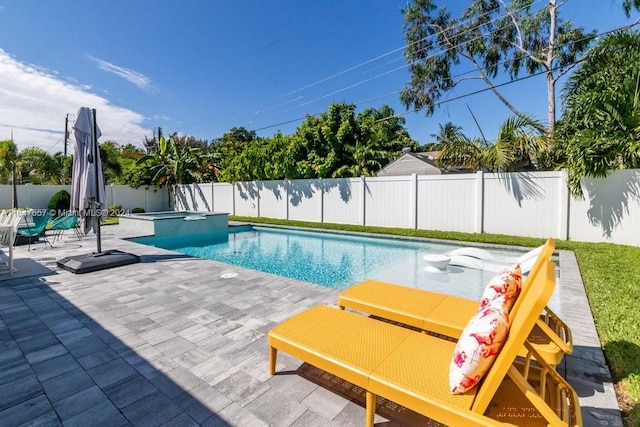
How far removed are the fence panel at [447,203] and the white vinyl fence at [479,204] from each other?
3 cm

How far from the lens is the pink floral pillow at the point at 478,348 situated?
71.8 inches

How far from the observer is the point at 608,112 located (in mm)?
8516

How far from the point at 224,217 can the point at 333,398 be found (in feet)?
45.1

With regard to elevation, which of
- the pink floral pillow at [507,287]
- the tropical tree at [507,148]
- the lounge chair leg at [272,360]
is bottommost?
the lounge chair leg at [272,360]

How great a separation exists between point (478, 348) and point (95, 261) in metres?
7.75

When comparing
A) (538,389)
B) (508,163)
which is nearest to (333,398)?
(538,389)

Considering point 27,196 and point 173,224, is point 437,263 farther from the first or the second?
point 27,196

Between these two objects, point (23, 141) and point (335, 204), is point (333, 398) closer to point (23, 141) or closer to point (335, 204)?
point (335, 204)

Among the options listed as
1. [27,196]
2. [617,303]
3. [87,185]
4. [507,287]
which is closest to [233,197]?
[27,196]

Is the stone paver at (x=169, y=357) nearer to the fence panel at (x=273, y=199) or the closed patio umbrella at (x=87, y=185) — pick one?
the closed patio umbrella at (x=87, y=185)

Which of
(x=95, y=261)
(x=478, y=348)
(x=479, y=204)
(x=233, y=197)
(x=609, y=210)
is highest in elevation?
(x=233, y=197)

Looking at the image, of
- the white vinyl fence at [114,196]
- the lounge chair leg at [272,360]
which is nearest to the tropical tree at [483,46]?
the lounge chair leg at [272,360]

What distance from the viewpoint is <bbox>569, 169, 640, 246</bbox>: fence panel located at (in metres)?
8.73

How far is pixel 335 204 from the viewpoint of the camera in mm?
15594
